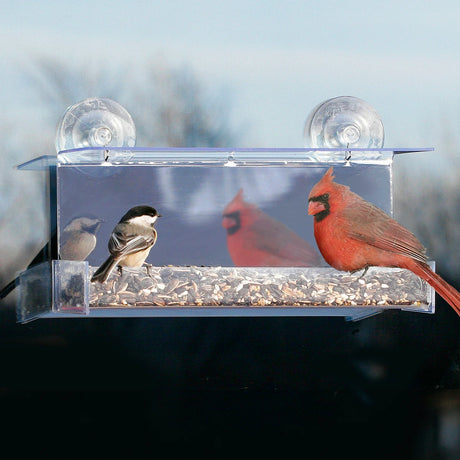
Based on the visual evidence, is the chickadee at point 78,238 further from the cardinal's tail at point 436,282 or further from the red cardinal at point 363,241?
the cardinal's tail at point 436,282

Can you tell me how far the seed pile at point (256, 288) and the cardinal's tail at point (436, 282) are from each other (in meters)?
0.06

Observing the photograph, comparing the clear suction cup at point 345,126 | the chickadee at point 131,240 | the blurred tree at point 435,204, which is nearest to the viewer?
the chickadee at point 131,240

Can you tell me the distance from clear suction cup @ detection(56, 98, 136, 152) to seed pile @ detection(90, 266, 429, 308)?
0.52 m

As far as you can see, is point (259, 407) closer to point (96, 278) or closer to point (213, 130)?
point (213, 130)

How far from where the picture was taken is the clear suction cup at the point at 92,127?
352 cm

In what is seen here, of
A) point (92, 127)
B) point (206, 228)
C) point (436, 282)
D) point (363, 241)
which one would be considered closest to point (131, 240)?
point (206, 228)

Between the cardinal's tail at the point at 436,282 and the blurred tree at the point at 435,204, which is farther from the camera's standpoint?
the blurred tree at the point at 435,204

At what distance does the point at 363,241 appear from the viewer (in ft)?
11.3

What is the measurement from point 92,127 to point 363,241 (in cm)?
117

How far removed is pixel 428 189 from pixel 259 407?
1684 millimetres

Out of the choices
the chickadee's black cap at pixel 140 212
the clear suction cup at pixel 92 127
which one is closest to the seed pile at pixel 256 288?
the chickadee's black cap at pixel 140 212

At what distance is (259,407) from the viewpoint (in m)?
5.25

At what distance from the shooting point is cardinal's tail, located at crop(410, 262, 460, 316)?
3.44m

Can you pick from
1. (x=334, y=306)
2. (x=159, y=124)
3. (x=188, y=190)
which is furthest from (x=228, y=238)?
(x=159, y=124)
